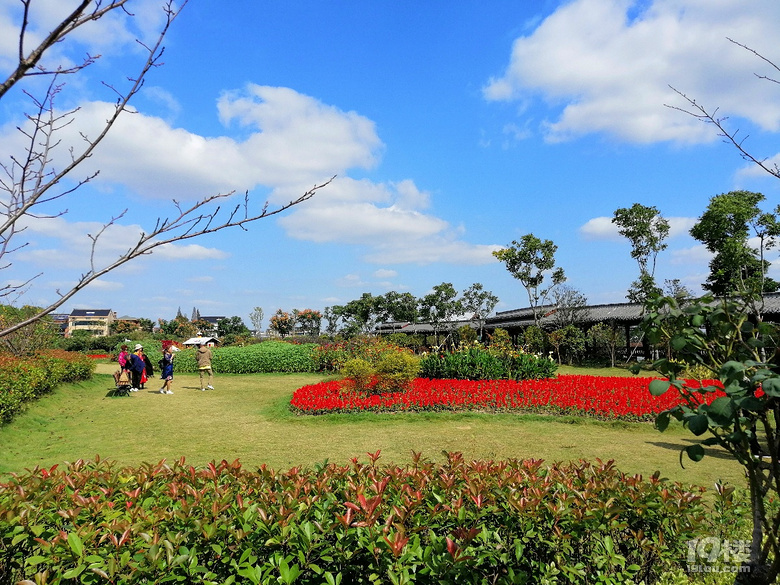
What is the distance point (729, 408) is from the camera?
49.9 inches

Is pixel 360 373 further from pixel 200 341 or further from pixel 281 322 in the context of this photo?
pixel 281 322

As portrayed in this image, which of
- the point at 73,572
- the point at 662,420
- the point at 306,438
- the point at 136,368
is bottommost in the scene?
the point at 306,438

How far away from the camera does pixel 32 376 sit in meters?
9.71

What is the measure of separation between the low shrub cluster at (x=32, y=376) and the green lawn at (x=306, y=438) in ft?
1.09

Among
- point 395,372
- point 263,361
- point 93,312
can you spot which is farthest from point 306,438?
point 93,312

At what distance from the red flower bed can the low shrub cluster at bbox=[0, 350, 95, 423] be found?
4.91 meters

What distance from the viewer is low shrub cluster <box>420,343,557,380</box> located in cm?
1219

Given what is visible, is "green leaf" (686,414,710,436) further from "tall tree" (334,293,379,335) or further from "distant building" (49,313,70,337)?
"tall tree" (334,293,379,335)

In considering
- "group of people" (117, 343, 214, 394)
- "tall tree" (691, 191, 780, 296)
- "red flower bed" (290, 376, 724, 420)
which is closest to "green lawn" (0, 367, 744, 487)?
"red flower bed" (290, 376, 724, 420)

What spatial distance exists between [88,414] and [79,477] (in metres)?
8.27

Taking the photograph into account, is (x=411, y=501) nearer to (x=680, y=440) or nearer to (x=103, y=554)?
(x=103, y=554)

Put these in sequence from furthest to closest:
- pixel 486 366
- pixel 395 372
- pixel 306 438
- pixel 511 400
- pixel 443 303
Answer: pixel 443 303
pixel 486 366
pixel 395 372
pixel 511 400
pixel 306 438

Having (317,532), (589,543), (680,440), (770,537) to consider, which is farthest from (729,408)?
(680,440)

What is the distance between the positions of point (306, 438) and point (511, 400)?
4204 mm
